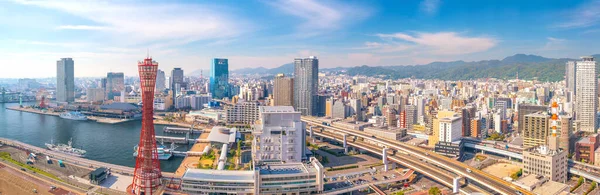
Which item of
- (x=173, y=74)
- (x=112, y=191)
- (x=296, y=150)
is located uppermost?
(x=173, y=74)

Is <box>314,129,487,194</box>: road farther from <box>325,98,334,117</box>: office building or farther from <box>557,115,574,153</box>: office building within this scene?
<box>325,98,334,117</box>: office building

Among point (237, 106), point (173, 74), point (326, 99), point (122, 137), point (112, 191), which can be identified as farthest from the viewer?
point (173, 74)

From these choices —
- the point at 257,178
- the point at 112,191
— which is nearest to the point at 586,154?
the point at 257,178

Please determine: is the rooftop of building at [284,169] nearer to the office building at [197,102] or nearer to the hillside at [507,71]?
the office building at [197,102]

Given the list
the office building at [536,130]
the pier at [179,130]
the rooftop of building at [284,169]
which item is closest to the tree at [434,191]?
the rooftop of building at [284,169]

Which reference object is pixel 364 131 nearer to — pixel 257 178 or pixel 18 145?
pixel 257 178

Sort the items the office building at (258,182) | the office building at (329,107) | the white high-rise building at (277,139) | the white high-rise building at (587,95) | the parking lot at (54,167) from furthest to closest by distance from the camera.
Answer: the office building at (329,107)
the white high-rise building at (587,95)
the white high-rise building at (277,139)
the parking lot at (54,167)
the office building at (258,182)

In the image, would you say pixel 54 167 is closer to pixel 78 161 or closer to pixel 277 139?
pixel 78 161

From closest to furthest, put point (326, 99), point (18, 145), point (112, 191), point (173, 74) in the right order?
point (112, 191) < point (18, 145) < point (326, 99) < point (173, 74)

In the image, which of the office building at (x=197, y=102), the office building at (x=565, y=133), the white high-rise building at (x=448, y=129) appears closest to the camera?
the office building at (x=565, y=133)
